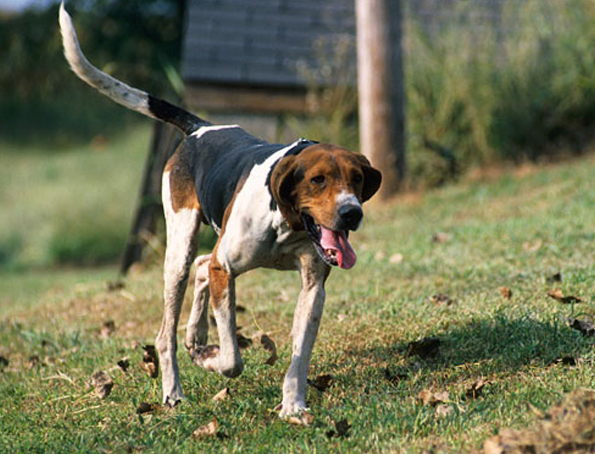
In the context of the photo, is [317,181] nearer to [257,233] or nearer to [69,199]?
[257,233]

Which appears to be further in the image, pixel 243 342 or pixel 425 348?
pixel 243 342

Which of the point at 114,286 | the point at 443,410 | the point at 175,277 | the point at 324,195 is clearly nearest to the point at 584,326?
the point at 443,410

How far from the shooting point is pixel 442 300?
237 inches

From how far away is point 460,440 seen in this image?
3729 mm

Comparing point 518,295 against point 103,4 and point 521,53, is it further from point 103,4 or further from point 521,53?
point 103,4

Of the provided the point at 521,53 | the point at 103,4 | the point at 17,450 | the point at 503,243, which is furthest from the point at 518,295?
the point at 103,4

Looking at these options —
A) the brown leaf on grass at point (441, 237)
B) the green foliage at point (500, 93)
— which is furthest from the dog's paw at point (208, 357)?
the green foliage at point (500, 93)

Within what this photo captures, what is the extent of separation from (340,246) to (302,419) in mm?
870

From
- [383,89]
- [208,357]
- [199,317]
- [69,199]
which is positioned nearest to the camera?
[208,357]

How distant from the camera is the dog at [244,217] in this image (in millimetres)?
4012

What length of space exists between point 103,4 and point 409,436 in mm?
22068

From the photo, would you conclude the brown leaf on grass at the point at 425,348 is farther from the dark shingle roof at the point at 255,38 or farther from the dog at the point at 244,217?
the dark shingle roof at the point at 255,38

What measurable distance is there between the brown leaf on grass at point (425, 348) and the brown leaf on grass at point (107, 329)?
2.73 meters

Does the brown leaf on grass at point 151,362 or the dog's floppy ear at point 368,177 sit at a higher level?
the dog's floppy ear at point 368,177
